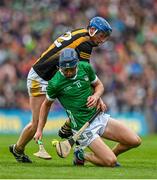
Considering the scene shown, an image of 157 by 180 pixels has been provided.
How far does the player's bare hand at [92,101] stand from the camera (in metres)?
12.3

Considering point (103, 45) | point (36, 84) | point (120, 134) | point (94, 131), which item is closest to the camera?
point (94, 131)

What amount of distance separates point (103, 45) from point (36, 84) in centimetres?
1441

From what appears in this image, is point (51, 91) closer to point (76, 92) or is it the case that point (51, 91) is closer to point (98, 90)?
point (76, 92)

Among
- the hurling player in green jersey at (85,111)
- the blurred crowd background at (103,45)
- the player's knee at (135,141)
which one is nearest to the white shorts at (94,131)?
the hurling player in green jersey at (85,111)

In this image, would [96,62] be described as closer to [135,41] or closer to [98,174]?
[135,41]

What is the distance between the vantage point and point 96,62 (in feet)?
88.3

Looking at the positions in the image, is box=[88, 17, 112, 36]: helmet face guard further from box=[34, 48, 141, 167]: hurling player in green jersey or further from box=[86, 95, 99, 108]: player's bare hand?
box=[86, 95, 99, 108]: player's bare hand

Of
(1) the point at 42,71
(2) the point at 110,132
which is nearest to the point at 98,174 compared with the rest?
(2) the point at 110,132

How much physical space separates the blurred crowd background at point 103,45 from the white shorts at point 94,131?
1325 cm

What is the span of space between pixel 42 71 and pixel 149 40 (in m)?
15.7

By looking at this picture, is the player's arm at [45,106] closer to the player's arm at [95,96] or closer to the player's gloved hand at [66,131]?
the player's arm at [95,96]

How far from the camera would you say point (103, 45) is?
2759cm

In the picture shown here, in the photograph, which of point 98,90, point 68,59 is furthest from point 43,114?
point 68,59

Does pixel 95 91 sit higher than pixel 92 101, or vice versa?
pixel 95 91
